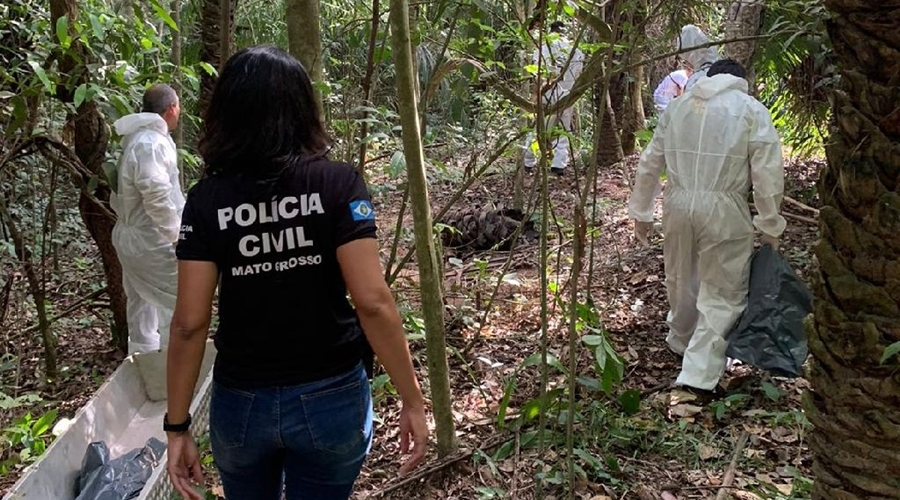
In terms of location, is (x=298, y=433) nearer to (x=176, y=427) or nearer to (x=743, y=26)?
(x=176, y=427)

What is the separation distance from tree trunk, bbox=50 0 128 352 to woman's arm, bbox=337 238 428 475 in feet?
10.4

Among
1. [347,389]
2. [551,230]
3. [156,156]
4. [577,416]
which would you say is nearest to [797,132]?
[551,230]

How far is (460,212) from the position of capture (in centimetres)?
738

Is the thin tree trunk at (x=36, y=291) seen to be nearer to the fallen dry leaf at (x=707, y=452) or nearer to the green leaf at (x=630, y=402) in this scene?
the green leaf at (x=630, y=402)

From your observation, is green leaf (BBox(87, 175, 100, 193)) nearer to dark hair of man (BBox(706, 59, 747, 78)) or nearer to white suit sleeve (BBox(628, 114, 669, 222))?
white suit sleeve (BBox(628, 114, 669, 222))

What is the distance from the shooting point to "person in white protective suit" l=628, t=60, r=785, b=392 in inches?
151

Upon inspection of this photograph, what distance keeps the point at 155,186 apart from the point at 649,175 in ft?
9.64

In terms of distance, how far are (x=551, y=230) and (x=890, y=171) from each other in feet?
16.3

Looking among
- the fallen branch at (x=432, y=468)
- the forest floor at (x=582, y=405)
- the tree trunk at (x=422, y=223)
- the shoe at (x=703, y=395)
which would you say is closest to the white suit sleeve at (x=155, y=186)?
the forest floor at (x=582, y=405)

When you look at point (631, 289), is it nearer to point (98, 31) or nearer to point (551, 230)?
point (551, 230)

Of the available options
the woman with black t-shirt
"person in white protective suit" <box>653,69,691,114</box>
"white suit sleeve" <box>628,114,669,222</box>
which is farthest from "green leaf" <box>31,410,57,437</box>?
"person in white protective suit" <box>653,69,691,114</box>

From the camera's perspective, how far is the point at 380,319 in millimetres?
1755

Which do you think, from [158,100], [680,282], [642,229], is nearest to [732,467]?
[680,282]

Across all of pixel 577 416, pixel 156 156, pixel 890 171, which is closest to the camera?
pixel 890 171
